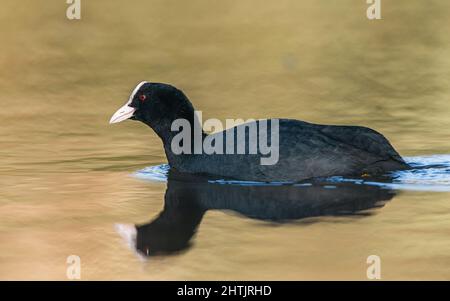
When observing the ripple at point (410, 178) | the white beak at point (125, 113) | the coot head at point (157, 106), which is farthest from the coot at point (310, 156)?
the white beak at point (125, 113)

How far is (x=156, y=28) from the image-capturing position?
69.1ft

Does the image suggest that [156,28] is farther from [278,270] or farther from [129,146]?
[278,270]

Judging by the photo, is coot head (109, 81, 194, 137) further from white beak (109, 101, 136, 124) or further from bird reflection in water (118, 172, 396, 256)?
bird reflection in water (118, 172, 396, 256)

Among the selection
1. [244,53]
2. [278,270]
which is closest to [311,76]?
[244,53]

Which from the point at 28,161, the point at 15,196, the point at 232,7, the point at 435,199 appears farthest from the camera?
the point at 232,7

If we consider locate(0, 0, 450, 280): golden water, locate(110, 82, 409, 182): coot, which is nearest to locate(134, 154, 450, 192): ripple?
locate(110, 82, 409, 182): coot

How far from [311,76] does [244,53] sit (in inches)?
96.3

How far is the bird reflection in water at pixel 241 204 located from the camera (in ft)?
25.4

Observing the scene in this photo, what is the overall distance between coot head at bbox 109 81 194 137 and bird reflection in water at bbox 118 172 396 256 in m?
0.91

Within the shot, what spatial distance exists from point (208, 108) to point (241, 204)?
510cm

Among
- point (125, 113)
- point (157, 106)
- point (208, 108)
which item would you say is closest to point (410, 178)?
point (157, 106)

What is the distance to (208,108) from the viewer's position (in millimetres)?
13828

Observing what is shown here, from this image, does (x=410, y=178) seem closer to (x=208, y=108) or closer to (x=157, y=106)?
(x=157, y=106)

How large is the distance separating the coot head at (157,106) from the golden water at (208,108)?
0.59 meters
